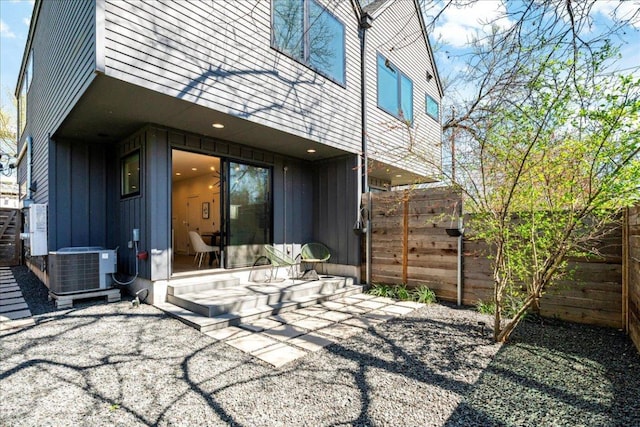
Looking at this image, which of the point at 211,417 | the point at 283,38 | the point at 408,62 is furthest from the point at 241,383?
the point at 408,62

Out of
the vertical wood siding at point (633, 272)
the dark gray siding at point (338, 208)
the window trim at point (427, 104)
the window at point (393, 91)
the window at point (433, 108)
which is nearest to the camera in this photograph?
the vertical wood siding at point (633, 272)

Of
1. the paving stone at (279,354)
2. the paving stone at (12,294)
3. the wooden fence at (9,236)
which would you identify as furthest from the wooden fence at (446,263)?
the wooden fence at (9,236)

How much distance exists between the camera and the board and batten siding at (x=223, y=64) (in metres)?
3.36

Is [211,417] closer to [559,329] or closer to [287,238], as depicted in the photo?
[559,329]

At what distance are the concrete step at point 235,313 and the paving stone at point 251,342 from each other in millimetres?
441

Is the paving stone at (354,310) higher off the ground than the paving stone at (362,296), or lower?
higher

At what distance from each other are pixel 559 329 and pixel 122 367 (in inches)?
178

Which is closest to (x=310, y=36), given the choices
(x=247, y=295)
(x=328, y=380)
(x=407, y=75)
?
(x=407, y=75)

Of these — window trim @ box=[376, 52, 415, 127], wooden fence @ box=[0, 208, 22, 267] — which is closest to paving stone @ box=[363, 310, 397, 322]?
window trim @ box=[376, 52, 415, 127]

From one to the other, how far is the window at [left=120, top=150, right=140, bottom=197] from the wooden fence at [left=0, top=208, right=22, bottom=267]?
682 cm

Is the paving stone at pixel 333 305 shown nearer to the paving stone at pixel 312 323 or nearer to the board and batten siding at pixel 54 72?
the paving stone at pixel 312 323

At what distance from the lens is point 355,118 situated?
639 centimetres

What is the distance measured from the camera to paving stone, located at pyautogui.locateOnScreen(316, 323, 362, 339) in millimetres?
3533

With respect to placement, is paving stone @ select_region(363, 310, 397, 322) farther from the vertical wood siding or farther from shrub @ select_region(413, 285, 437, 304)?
the vertical wood siding
